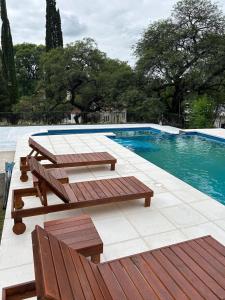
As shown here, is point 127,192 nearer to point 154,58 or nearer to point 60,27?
point 154,58

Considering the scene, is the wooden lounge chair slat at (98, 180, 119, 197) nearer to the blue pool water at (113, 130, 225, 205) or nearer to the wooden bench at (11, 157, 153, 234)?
the wooden bench at (11, 157, 153, 234)

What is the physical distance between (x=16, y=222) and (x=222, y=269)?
244 cm

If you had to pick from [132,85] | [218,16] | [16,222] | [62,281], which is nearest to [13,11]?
[132,85]

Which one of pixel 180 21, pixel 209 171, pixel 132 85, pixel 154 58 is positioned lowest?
pixel 209 171

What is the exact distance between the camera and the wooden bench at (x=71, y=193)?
327cm

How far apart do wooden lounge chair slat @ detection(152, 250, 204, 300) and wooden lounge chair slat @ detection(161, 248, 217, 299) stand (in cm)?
3

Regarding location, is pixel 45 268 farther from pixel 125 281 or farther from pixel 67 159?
pixel 67 159

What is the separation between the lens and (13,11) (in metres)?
21.6

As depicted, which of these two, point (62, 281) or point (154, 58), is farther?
point (154, 58)

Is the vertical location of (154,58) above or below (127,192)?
above

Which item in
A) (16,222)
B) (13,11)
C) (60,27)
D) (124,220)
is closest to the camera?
(16,222)

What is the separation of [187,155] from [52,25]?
21152mm

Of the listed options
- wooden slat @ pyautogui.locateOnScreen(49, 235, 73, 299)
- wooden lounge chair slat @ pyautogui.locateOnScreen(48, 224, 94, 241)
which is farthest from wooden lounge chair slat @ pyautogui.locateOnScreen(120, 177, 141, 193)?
wooden slat @ pyautogui.locateOnScreen(49, 235, 73, 299)

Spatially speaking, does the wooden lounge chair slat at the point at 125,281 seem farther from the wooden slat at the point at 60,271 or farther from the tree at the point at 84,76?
the tree at the point at 84,76
